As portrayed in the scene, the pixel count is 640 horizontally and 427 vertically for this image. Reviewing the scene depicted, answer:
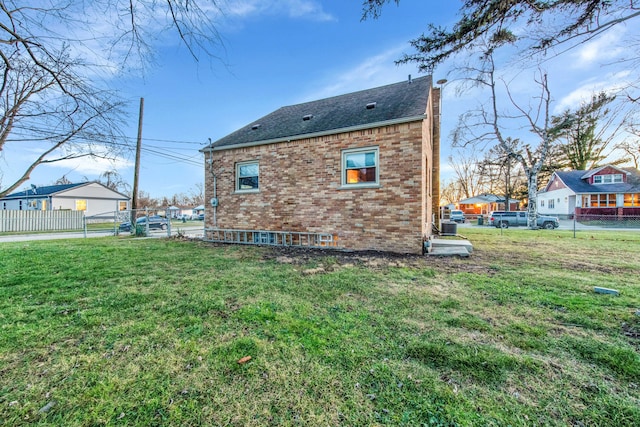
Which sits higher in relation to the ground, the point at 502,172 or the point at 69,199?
the point at 502,172

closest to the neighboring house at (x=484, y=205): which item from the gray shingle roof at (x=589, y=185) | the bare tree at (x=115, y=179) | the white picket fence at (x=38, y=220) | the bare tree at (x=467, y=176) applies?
the bare tree at (x=467, y=176)

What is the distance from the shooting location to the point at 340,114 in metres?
9.45

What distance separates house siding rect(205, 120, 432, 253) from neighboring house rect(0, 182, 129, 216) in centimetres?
2946

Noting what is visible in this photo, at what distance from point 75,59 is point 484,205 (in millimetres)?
49273

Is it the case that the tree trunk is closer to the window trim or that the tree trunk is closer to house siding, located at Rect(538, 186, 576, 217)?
house siding, located at Rect(538, 186, 576, 217)

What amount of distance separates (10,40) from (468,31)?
5.89 m

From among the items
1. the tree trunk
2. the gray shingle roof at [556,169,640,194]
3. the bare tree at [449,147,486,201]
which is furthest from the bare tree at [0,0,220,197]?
the bare tree at [449,147,486,201]

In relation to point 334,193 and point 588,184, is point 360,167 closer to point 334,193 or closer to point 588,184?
point 334,193

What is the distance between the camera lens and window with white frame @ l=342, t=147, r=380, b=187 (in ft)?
25.6

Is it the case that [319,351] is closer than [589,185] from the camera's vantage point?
Yes

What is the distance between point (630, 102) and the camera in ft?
15.1

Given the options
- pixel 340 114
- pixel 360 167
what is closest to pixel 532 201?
pixel 340 114

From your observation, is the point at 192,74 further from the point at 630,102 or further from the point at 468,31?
the point at 630,102

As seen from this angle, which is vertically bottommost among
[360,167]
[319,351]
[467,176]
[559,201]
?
[319,351]
